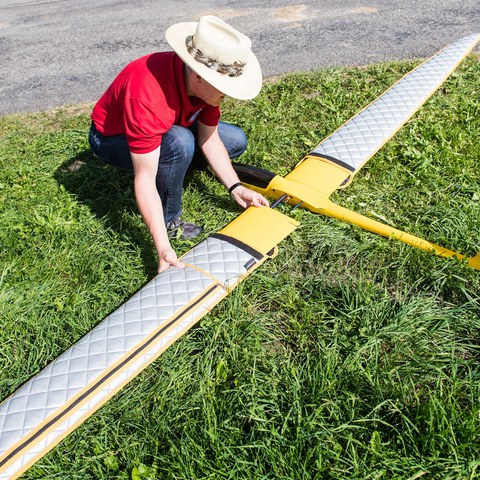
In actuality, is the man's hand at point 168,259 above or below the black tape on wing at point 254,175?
above

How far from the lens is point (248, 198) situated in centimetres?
364

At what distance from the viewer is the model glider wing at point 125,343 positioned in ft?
7.45

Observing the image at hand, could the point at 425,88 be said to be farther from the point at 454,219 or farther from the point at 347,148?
the point at 454,219

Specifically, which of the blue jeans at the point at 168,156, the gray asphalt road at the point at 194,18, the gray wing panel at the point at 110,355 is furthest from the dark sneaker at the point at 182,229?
the gray asphalt road at the point at 194,18

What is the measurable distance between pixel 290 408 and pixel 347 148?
227 cm

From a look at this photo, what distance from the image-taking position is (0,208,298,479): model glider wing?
2.27 metres

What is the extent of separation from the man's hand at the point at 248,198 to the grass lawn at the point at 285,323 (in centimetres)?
23

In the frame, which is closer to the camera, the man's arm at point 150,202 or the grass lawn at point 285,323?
the grass lawn at point 285,323

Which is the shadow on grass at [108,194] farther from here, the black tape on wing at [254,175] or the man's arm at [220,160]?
the black tape on wing at [254,175]

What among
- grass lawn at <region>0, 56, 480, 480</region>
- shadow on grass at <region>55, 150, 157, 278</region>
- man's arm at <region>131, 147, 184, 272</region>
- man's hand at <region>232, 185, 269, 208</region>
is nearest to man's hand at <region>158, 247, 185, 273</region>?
man's arm at <region>131, 147, 184, 272</region>

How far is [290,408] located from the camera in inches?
98.0

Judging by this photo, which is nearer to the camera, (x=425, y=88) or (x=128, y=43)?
(x=425, y=88)

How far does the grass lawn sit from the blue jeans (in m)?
0.33

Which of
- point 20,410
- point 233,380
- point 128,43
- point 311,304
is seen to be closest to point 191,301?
point 233,380
